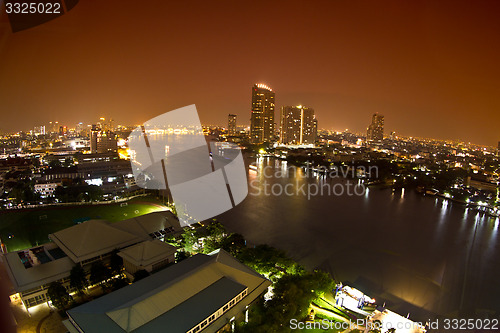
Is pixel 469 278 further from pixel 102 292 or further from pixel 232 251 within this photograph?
pixel 102 292

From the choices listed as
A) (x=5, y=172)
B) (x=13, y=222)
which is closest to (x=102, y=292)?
(x=13, y=222)

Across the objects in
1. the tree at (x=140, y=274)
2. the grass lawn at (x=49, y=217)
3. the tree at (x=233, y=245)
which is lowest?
the grass lawn at (x=49, y=217)

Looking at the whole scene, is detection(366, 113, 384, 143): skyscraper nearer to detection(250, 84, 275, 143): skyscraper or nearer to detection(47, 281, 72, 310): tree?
detection(250, 84, 275, 143): skyscraper

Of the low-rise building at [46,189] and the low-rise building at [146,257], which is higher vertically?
the low-rise building at [146,257]
